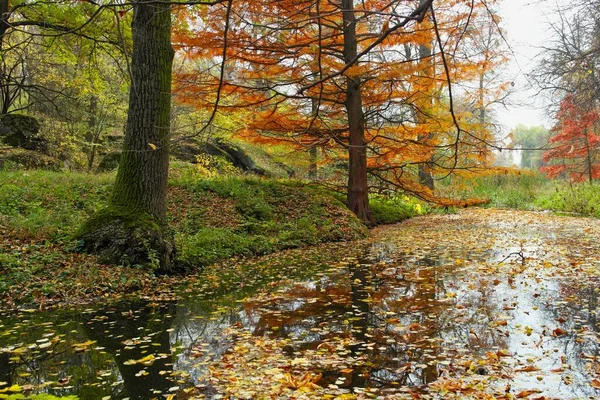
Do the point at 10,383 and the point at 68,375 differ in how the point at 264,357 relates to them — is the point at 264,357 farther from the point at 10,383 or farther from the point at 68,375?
the point at 10,383

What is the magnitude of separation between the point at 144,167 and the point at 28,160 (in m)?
9.14

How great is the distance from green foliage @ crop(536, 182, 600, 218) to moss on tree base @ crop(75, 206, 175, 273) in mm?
12540

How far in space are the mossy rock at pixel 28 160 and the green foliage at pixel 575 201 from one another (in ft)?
54.6

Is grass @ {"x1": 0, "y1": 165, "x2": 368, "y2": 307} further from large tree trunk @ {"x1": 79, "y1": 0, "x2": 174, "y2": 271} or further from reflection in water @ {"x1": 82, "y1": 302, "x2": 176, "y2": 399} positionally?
reflection in water @ {"x1": 82, "y1": 302, "x2": 176, "y2": 399}

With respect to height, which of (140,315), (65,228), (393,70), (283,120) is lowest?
(140,315)

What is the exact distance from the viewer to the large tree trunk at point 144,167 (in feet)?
20.1

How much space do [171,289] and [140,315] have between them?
1.15m

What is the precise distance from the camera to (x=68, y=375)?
9.85ft

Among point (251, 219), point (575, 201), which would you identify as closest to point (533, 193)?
point (575, 201)

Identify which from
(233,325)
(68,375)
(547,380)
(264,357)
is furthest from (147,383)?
(547,380)

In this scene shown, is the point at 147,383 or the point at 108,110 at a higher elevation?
the point at 108,110

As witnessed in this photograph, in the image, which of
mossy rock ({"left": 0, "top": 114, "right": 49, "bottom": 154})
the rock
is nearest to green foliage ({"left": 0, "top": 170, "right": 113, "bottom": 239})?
mossy rock ({"left": 0, "top": 114, "right": 49, "bottom": 154})

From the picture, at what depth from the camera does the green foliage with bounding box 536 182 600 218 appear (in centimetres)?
1358

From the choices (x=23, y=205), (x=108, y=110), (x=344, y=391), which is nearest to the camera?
(x=344, y=391)
